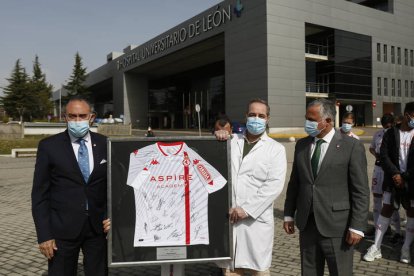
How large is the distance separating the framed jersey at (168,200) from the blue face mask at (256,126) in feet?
1.01

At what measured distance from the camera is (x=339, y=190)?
3121mm

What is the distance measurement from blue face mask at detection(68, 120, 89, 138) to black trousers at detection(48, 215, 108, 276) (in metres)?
0.67

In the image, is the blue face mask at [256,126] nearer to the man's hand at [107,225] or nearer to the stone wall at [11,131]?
the man's hand at [107,225]

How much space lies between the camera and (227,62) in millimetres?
42375

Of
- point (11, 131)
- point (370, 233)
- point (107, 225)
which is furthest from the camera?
point (11, 131)

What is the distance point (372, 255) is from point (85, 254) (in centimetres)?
380

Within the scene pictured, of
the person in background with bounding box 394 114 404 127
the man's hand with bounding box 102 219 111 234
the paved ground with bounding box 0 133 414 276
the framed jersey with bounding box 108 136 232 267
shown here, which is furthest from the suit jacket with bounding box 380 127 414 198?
the man's hand with bounding box 102 219 111 234

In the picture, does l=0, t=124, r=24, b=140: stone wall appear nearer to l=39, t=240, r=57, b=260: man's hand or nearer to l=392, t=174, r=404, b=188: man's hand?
l=39, t=240, r=57, b=260: man's hand

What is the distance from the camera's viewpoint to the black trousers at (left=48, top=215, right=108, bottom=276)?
9.78 feet

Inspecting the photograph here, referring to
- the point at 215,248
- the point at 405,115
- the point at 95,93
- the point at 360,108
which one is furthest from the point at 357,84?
the point at 95,93

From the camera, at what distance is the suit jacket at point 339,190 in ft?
10.1

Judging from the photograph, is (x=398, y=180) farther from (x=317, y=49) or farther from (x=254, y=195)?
(x=317, y=49)

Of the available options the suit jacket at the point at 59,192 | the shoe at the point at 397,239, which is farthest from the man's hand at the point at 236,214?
the shoe at the point at 397,239

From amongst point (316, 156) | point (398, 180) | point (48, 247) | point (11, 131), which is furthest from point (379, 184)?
point (11, 131)
